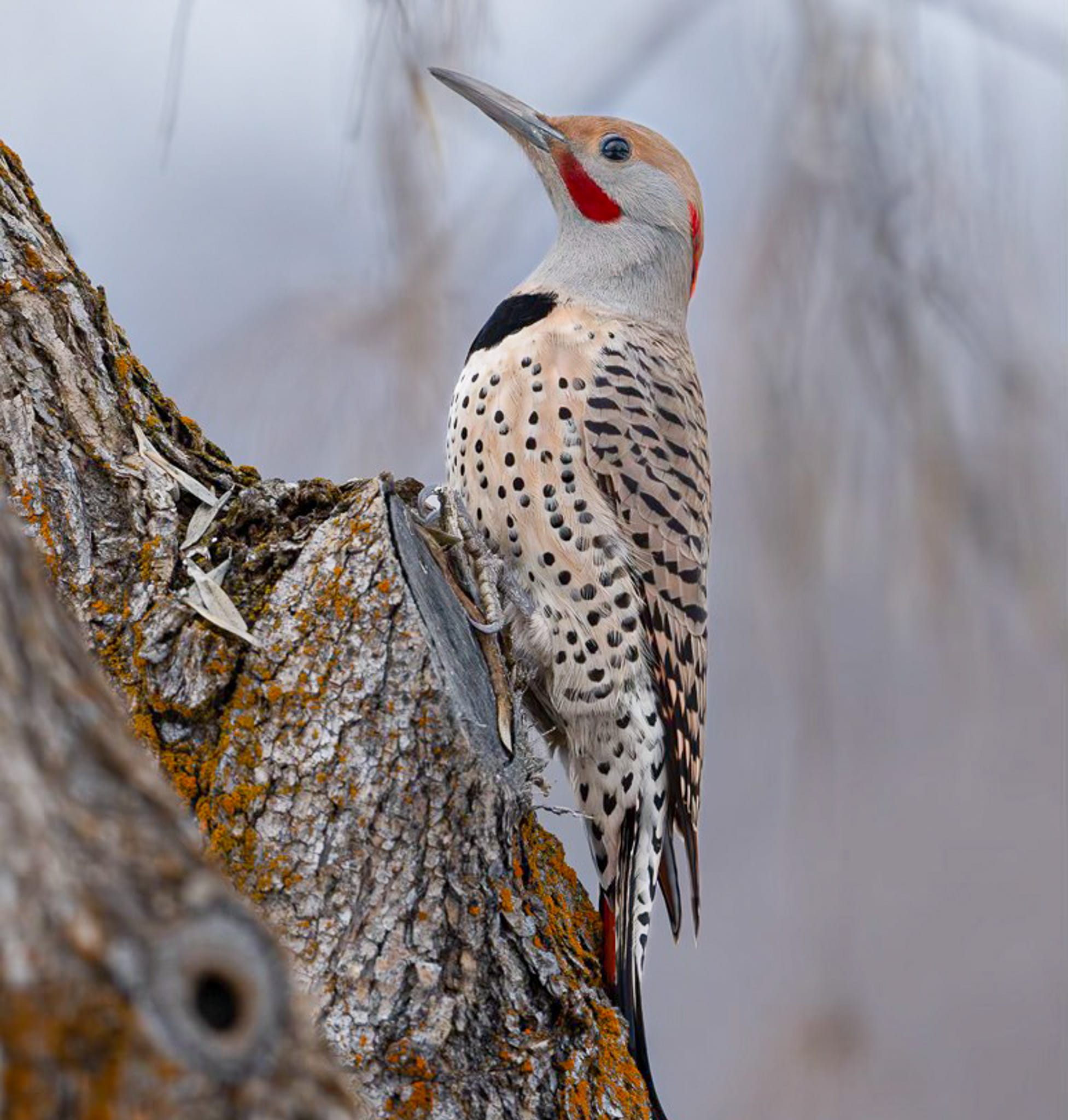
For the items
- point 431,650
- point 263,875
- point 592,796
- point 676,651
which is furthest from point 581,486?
point 263,875

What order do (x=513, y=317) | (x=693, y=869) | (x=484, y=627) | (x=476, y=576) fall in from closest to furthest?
(x=484, y=627), (x=476, y=576), (x=693, y=869), (x=513, y=317)

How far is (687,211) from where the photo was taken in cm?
317

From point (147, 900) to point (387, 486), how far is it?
4.27 feet

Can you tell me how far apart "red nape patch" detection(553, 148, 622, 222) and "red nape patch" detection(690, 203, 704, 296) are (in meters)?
0.19

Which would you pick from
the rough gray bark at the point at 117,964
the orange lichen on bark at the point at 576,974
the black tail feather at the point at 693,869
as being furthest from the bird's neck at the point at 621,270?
the rough gray bark at the point at 117,964

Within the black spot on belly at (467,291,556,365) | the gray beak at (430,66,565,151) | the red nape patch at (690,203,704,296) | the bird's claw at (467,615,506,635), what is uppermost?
the gray beak at (430,66,565,151)

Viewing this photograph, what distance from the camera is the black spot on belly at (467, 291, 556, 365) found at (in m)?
2.79

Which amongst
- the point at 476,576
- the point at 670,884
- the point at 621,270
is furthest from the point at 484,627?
the point at 621,270

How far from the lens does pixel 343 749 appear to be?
65.5 inches

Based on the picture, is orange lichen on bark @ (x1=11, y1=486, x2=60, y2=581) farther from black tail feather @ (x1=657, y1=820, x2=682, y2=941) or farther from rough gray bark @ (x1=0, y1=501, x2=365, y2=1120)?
black tail feather @ (x1=657, y1=820, x2=682, y2=941)

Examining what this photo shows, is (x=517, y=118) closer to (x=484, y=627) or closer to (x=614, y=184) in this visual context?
(x=614, y=184)

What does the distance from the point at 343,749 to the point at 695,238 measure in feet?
6.44

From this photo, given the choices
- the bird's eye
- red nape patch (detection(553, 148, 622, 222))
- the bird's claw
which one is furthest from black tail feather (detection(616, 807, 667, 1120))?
the bird's eye

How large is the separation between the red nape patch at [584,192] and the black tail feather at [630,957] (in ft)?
4.73
